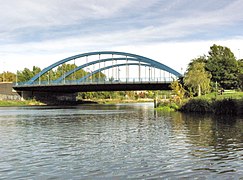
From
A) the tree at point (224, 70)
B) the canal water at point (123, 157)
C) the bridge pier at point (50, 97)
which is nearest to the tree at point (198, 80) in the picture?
the tree at point (224, 70)

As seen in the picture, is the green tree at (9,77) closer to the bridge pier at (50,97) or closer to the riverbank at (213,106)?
the bridge pier at (50,97)

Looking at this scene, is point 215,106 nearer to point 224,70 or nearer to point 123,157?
point 224,70

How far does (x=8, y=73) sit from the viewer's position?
150m

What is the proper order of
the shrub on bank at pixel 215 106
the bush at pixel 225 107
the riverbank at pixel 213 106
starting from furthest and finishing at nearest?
the bush at pixel 225 107
the riverbank at pixel 213 106
the shrub on bank at pixel 215 106

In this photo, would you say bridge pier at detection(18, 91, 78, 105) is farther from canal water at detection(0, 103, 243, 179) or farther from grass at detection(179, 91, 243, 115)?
canal water at detection(0, 103, 243, 179)

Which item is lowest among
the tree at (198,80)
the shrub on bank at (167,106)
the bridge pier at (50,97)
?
the shrub on bank at (167,106)

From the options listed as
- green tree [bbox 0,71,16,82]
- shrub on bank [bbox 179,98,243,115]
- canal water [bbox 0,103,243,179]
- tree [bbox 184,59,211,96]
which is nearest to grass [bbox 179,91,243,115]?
shrub on bank [bbox 179,98,243,115]

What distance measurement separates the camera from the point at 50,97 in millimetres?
119375

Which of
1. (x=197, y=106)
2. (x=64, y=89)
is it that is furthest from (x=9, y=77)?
(x=197, y=106)

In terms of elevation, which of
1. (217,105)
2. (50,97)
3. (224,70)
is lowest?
(217,105)

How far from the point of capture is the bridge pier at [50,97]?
11118 centimetres

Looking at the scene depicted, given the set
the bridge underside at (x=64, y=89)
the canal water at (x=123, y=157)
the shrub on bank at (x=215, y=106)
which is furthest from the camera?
the bridge underside at (x=64, y=89)

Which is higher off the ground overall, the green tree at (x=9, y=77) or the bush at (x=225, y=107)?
the green tree at (x=9, y=77)

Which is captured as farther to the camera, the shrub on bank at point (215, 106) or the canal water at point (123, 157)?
the shrub on bank at point (215, 106)
